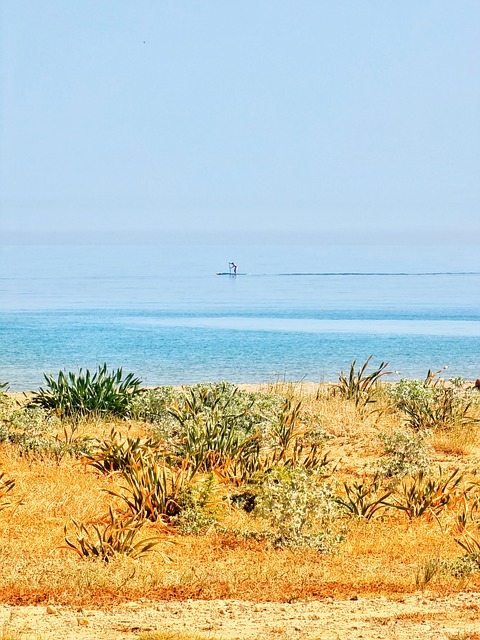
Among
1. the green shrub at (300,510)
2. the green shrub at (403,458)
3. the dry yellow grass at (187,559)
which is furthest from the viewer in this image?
the green shrub at (403,458)

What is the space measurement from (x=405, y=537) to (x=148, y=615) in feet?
10.2

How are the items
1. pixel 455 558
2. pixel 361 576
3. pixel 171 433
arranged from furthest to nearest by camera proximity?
pixel 171 433
pixel 455 558
pixel 361 576

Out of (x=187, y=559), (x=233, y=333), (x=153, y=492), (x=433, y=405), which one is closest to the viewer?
(x=187, y=559)

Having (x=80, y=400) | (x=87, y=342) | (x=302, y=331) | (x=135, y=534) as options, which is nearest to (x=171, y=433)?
(x=80, y=400)

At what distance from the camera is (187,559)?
752 cm

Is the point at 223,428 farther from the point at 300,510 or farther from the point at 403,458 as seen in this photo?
the point at 300,510

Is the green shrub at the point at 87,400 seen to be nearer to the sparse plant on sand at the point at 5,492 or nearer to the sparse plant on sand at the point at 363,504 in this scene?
the sparse plant on sand at the point at 5,492

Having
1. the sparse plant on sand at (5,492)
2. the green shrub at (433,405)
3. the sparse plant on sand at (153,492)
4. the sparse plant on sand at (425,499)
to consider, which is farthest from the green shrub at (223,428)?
the green shrub at (433,405)

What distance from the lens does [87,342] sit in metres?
43.4

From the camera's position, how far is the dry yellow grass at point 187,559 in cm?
636

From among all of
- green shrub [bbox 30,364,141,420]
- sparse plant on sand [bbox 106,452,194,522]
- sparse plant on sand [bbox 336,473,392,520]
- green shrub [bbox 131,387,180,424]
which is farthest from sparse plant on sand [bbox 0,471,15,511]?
green shrub [bbox 30,364,141,420]

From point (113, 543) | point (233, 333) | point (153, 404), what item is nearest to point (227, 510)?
point (113, 543)

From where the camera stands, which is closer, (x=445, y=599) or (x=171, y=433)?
(x=445, y=599)

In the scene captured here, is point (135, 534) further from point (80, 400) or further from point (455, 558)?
point (80, 400)
